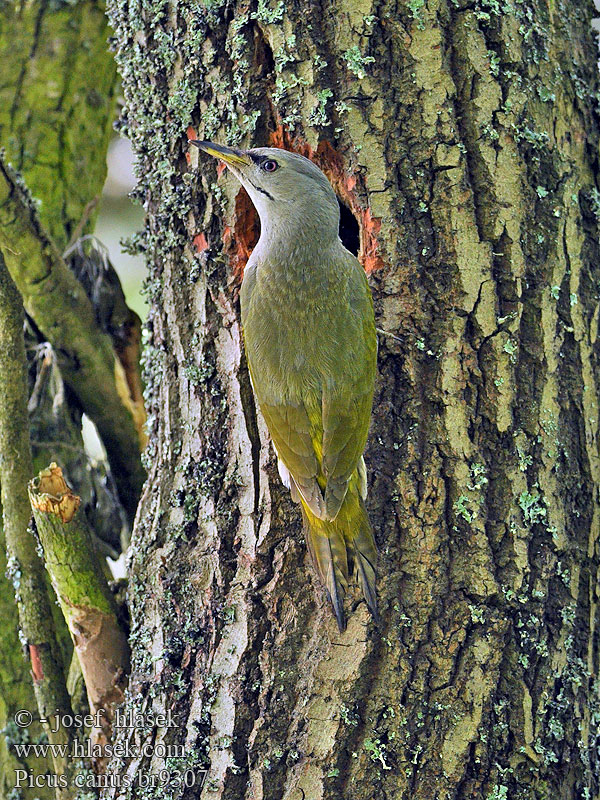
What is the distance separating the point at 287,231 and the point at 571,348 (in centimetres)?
99

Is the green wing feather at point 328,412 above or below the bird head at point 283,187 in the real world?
below

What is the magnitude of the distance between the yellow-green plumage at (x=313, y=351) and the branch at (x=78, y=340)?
0.92m

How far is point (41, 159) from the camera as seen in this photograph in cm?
379

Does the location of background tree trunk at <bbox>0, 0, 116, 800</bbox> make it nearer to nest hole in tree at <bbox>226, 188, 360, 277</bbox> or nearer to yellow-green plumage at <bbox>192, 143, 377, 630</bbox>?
nest hole in tree at <bbox>226, 188, 360, 277</bbox>

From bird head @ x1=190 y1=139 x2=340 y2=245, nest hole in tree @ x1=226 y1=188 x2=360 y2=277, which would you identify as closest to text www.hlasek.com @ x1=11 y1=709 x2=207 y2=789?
nest hole in tree @ x1=226 y1=188 x2=360 y2=277

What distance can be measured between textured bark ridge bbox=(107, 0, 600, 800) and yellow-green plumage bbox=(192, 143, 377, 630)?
72 mm

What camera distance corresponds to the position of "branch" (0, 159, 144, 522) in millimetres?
3176

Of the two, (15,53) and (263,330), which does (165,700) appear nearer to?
(263,330)

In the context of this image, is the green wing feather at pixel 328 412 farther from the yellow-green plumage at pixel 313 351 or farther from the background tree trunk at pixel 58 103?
the background tree trunk at pixel 58 103

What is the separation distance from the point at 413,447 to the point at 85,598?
1195 millimetres

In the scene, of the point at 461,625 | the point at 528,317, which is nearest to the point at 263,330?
the point at 528,317

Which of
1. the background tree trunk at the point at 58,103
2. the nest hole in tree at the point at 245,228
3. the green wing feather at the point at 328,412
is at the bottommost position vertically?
the green wing feather at the point at 328,412

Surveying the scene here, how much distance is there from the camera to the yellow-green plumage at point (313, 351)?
2434 millimetres

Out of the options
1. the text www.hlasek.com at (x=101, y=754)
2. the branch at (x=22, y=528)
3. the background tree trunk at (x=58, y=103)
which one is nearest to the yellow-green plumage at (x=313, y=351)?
the text www.hlasek.com at (x=101, y=754)
